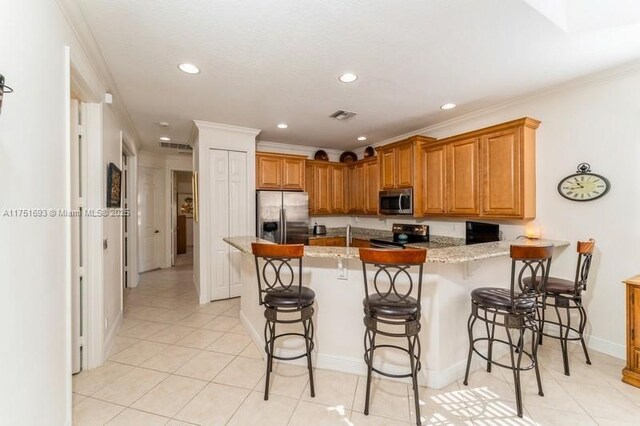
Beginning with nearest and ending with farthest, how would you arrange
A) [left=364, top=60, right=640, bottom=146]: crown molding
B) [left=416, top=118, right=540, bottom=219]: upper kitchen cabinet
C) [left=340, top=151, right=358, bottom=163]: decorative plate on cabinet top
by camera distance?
Answer: 1. [left=364, top=60, right=640, bottom=146]: crown molding
2. [left=416, top=118, right=540, bottom=219]: upper kitchen cabinet
3. [left=340, top=151, right=358, bottom=163]: decorative plate on cabinet top

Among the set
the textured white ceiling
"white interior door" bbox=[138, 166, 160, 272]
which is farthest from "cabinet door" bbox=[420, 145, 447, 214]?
"white interior door" bbox=[138, 166, 160, 272]

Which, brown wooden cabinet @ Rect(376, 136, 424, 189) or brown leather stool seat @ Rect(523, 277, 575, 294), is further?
brown wooden cabinet @ Rect(376, 136, 424, 189)

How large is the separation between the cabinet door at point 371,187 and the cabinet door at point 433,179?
94 cm

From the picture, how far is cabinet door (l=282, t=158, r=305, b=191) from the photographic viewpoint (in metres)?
4.96

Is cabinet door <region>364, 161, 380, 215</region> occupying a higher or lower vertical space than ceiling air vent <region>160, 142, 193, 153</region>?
lower

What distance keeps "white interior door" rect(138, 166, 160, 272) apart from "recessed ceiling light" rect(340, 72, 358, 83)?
5.24m

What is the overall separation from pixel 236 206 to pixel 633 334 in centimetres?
456

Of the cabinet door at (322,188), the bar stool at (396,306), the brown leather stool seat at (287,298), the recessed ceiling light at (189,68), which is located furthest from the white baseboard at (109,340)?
the cabinet door at (322,188)

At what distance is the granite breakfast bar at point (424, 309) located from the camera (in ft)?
7.43

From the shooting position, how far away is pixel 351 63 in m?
2.47

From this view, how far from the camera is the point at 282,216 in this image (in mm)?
4688

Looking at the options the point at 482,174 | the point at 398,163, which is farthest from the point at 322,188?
the point at 482,174

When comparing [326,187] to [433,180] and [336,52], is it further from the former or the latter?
[336,52]

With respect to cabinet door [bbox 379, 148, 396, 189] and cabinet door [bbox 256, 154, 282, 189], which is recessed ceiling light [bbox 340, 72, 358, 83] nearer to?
cabinet door [bbox 379, 148, 396, 189]
